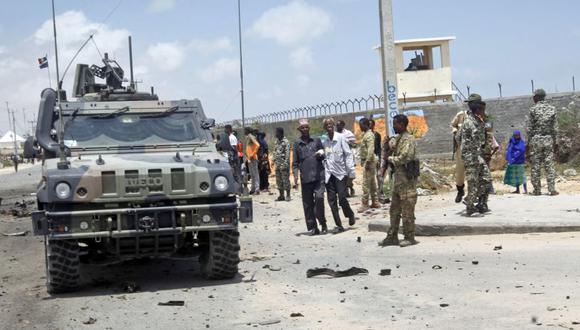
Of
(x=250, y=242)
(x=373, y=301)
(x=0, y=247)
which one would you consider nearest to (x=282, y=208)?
(x=250, y=242)

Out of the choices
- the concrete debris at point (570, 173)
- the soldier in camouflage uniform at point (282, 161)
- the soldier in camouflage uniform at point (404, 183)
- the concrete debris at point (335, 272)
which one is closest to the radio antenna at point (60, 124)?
the concrete debris at point (335, 272)

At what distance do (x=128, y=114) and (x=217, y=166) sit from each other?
1.91 m

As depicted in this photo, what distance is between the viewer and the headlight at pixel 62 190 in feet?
23.6

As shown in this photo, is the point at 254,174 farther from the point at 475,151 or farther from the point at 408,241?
the point at 408,241

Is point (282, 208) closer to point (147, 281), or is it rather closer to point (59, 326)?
point (147, 281)

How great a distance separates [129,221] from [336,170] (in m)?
4.90

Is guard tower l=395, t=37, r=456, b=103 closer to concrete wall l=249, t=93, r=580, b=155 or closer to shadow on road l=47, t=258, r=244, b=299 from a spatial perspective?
concrete wall l=249, t=93, r=580, b=155

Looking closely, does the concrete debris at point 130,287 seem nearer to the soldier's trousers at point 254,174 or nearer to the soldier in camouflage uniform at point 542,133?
the soldier in camouflage uniform at point 542,133

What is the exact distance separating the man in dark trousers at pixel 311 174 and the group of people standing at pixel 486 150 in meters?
2.11

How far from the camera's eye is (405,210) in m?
9.46

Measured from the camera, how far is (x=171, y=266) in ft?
31.1

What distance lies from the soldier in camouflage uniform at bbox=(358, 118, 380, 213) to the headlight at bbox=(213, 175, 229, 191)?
→ 583 cm

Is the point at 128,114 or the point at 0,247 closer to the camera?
the point at 128,114

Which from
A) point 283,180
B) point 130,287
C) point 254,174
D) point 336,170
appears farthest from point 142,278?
point 254,174
